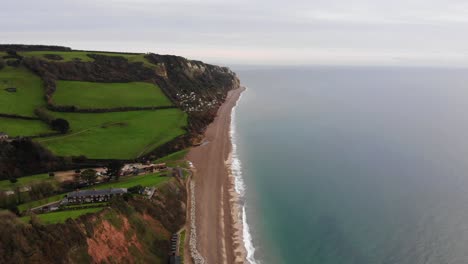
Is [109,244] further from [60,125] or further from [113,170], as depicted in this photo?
[60,125]

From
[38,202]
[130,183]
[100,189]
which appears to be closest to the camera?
[38,202]

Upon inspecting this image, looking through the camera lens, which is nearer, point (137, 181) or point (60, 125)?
point (137, 181)

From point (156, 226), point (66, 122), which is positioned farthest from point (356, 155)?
point (66, 122)

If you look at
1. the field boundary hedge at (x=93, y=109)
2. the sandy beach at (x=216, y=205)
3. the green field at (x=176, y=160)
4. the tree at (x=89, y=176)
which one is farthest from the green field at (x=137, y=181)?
the field boundary hedge at (x=93, y=109)

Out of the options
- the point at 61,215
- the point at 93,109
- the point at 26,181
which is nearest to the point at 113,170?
the point at 26,181

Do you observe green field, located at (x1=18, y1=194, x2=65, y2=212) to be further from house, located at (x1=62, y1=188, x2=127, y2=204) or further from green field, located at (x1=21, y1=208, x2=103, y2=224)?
green field, located at (x1=21, y1=208, x2=103, y2=224)

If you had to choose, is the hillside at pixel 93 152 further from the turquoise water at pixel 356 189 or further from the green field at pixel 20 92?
the turquoise water at pixel 356 189

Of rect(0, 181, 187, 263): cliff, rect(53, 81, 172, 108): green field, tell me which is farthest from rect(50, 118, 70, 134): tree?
rect(0, 181, 187, 263): cliff
